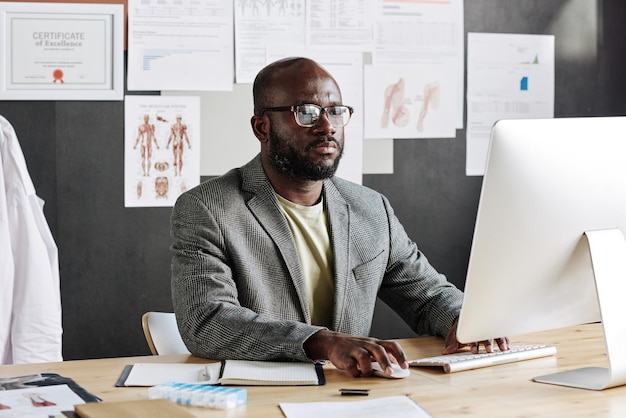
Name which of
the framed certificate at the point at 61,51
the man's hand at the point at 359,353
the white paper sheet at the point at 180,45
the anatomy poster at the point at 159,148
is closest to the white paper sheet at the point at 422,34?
the white paper sheet at the point at 180,45

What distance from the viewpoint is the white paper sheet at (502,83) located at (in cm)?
416

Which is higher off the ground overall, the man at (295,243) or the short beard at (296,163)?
the short beard at (296,163)

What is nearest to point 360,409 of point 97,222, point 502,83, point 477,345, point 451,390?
point 451,390

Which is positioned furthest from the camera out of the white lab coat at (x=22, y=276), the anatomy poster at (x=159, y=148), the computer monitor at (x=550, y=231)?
the anatomy poster at (x=159, y=148)

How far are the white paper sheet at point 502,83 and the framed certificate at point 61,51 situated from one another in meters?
1.62

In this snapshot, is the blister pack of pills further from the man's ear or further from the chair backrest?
the man's ear

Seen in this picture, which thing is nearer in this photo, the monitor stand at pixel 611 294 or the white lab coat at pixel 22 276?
the monitor stand at pixel 611 294

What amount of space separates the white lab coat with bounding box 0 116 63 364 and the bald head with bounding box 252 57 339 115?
119 cm

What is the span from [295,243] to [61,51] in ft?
5.78

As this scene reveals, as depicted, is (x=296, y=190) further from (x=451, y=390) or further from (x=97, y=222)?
(x=97, y=222)

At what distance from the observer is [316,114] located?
2371 millimetres

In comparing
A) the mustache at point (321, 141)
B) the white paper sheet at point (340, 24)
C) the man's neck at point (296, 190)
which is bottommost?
the man's neck at point (296, 190)

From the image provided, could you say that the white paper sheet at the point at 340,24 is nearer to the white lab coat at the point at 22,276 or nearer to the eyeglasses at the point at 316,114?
the white lab coat at the point at 22,276

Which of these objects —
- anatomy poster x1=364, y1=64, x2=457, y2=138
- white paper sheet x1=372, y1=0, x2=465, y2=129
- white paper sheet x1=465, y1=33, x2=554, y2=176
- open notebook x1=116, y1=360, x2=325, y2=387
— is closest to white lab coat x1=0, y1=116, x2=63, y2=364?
open notebook x1=116, y1=360, x2=325, y2=387
